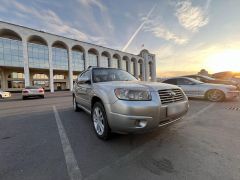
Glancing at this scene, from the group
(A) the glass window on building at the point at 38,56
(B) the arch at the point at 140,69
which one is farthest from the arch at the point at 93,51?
(B) the arch at the point at 140,69

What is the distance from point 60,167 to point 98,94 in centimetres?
158

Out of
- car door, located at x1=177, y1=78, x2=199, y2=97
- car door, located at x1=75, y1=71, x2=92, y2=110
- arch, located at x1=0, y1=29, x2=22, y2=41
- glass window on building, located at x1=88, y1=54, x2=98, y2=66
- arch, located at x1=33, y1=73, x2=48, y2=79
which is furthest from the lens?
glass window on building, located at x1=88, y1=54, x2=98, y2=66

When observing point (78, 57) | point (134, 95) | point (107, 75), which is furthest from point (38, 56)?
point (134, 95)

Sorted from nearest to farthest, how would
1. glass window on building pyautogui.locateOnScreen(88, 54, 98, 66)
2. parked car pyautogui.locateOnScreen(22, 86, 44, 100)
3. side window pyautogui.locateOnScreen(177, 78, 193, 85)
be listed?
side window pyautogui.locateOnScreen(177, 78, 193, 85)
parked car pyautogui.locateOnScreen(22, 86, 44, 100)
glass window on building pyautogui.locateOnScreen(88, 54, 98, 66)

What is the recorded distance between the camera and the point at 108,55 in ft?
164

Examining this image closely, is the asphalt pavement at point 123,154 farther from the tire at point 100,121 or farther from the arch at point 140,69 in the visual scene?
the arch at point 140,69

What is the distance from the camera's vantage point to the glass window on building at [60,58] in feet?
121

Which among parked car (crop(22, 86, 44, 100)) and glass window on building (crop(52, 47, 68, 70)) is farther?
glass window on building (crop(52, 47, 68, 70))

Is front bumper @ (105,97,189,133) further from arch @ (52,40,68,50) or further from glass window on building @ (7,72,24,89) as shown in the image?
glass window on building @ (7,72,24,89)

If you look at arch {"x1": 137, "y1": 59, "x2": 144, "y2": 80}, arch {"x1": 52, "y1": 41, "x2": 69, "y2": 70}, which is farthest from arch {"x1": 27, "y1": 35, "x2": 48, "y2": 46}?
arch {"x1": 137, "y1": 59, "x2": 144, "y2": 80}

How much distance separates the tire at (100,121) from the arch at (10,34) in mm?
35842

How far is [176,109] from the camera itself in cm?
290

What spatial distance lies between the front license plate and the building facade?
35.1 m

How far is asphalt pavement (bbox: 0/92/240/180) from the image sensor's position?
2.02 metres
